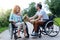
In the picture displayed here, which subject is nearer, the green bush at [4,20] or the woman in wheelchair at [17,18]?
the woman in wheelchair at [17,18]

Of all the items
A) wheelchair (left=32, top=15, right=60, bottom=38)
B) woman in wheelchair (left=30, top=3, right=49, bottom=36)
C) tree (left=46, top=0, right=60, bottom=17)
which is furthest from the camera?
tree (left=46, top=0, right=60, bottom=17)

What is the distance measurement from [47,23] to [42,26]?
292 mm

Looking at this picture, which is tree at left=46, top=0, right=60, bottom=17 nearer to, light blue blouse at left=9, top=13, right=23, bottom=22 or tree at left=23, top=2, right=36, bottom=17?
tree at left=23, top=2, right=36, bottom=17

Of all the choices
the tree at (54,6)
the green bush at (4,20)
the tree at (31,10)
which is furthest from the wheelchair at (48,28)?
the tree at (54,6)

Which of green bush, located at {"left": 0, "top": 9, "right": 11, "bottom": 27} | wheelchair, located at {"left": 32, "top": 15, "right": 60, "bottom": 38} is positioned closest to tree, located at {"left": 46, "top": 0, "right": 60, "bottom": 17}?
green bush, located at {"left": 0, "top": 9, "right": 11, "bottom": 27}

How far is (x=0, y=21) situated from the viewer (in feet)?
75.5

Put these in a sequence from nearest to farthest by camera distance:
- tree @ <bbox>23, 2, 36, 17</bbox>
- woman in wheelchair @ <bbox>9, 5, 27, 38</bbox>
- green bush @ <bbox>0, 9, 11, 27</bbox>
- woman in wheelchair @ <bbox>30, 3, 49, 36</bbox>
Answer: woman in wheelchair @ <bbox>9, 5, 27, 38</bbox> → woman in wheelchair @ <bbox>30, 3, 49, 36</bbox> → green bush @ <bbox>0, 9, 11, 27</bbox> → tree @ <bbox>23, 2, 36, 17</bbox>

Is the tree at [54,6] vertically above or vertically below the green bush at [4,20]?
above

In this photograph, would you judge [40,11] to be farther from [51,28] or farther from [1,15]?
[1,15]

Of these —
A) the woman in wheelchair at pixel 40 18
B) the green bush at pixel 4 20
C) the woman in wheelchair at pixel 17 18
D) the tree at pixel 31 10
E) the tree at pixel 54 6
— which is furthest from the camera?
the tree at pixel 54 6

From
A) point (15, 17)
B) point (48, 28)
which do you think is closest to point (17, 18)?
point (15, 17)

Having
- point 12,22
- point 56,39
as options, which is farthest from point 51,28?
point 12,22

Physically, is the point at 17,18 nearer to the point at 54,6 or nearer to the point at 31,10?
the point at 31,10

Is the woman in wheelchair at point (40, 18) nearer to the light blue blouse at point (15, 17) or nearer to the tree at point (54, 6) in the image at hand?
the light blue blouse at point (15, 17)
